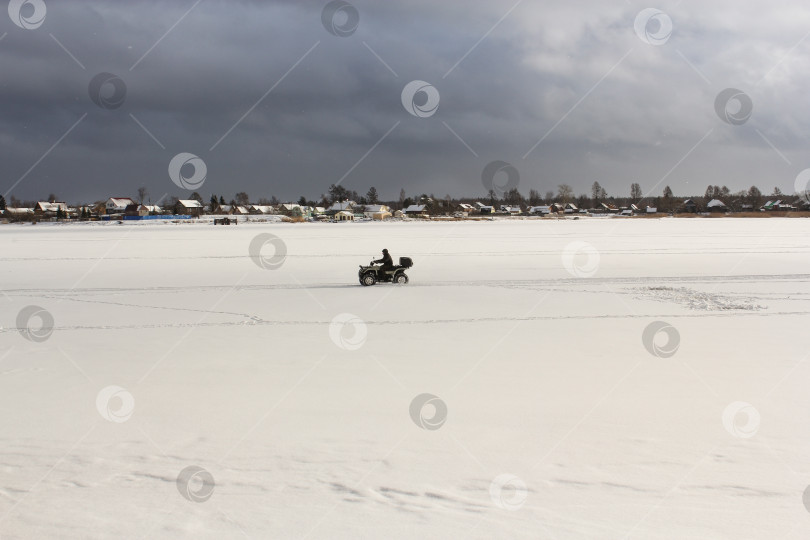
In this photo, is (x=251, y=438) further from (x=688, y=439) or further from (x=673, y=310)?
(x=673, y=310)

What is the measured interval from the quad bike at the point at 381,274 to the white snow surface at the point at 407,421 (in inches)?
147

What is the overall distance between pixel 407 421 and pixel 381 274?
13545 millimetres

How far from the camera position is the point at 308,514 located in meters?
5.34

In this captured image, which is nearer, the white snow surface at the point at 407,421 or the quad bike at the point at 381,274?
the white snow surface at the point at 407,421

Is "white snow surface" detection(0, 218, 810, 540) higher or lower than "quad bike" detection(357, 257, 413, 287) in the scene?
lower

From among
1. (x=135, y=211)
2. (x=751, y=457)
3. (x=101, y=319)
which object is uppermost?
(x=135, y=211)

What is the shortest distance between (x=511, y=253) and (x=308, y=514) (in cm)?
2989

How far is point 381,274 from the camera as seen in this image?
21.0 m

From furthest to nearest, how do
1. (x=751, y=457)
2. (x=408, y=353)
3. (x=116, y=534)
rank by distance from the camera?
(x=408, y=353) < (x=751, y=457) < (x=116, y=534)

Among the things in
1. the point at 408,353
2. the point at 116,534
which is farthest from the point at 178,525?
the point at 408,353

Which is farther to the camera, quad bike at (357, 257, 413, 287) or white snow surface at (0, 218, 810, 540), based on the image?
quad bike at (357, 257, 413, 287)

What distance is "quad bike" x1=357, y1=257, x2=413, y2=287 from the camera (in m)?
20.8

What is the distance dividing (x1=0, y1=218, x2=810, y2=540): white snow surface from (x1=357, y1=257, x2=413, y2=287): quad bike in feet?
12.2

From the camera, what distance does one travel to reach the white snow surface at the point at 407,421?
5320mm
